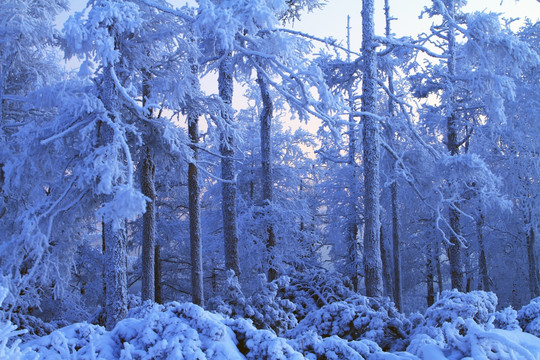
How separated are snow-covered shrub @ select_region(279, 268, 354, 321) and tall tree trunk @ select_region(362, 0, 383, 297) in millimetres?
737

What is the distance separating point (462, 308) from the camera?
17.6ft

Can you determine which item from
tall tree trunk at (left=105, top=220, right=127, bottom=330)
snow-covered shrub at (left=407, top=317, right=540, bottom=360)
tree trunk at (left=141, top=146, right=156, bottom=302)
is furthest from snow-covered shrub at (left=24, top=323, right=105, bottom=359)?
tree trunk at (left=141, top=146, right=156, bottom=302)

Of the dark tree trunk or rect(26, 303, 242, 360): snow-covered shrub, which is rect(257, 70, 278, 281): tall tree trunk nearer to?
rect(26, 303, 242, 360): snow-covered shrub

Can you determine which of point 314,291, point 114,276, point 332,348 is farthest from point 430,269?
point 332,348

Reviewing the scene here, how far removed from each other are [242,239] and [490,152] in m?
9.80

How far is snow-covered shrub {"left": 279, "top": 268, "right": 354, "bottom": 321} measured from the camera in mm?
9875

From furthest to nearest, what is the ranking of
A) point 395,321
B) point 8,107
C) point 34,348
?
1. point 8,107
2. point 395,321
3. point 34,348

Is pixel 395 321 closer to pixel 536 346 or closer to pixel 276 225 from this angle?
pixel 536 346

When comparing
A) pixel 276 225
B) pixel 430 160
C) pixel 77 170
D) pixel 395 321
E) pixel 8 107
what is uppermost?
pixel 8 107

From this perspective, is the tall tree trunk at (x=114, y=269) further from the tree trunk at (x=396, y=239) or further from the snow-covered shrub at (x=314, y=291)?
the tree trunk at (x=396, y=239)

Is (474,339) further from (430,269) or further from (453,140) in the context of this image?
(430,269)

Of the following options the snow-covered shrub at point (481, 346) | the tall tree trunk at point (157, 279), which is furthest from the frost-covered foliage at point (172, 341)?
the tall tree trunk at point (157, 279)

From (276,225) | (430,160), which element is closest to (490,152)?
(430,160)

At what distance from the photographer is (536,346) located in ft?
12.7
